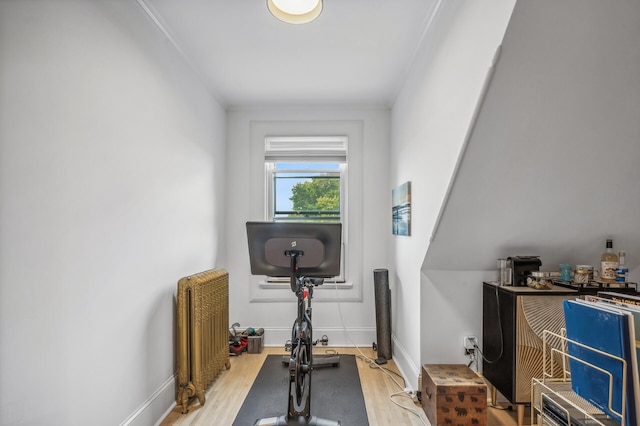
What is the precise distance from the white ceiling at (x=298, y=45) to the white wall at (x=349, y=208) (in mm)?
324

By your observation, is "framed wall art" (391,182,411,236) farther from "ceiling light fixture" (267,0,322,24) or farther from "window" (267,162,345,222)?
"ceiling light fixture" (267,0,322,24)

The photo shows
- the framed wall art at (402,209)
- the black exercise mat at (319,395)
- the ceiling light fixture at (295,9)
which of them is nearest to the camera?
the ceiling light fixture at (295,9)

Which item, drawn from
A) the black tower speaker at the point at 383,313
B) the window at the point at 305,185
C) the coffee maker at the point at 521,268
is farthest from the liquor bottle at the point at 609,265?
the window at the point at 305,185

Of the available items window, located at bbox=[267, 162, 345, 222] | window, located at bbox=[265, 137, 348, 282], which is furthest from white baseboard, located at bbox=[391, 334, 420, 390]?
window, located at bbox=[267, 162, 345, 222]

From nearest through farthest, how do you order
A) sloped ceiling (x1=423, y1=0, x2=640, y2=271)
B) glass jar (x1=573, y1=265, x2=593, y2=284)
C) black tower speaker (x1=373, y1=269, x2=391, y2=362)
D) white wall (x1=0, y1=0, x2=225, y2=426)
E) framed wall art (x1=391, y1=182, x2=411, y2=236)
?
white wall (x1=0, y1=0, x2=225, y2=426) < sloped ceiling (x1=423, y1=0, x2=640, y2=271) < glass jar (x1=573, y1=265, x2=593, y2=284) < framed wall art (x1=391, y1=182, x2=411, y2=236) < black tower speaker (x1=373, y1=269, x2=391, y2=362)

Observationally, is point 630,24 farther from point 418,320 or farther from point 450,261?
point 418,320

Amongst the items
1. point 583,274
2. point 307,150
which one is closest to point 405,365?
point 583,274

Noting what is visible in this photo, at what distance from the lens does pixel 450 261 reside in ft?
7.89

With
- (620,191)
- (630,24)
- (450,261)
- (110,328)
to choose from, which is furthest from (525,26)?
(110,328)

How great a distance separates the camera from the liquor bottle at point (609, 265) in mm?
2182

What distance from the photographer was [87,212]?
1597 mm

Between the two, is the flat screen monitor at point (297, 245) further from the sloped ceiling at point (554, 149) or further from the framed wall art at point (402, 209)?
the framed wall art at point (402, 209)

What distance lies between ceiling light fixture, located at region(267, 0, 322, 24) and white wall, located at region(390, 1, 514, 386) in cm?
79

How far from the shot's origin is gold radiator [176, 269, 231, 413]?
7.86 ft
